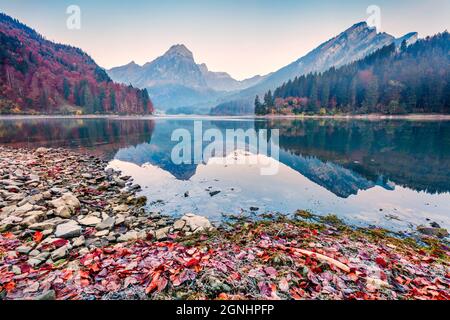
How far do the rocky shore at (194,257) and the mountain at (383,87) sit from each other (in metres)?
124

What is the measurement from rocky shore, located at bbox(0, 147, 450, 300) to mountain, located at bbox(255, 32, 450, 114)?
12396 cm

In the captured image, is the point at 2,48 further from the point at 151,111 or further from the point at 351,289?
the point at 351,289

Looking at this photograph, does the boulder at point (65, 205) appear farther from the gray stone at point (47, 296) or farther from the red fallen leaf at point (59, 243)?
the gray stone at point (47, 296)

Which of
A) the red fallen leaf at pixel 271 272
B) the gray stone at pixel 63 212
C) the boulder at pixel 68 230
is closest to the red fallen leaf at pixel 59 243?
the boulder at pixel 68 230

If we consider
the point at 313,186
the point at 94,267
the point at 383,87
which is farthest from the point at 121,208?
the point at 383,87

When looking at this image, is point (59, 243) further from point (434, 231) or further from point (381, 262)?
point (434, 231)

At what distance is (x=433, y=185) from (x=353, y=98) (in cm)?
12416

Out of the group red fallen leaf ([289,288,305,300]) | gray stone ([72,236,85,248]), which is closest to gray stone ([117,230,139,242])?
gray stone ([72,236,85,248])

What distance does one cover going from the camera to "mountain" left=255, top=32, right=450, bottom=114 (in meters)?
99.5

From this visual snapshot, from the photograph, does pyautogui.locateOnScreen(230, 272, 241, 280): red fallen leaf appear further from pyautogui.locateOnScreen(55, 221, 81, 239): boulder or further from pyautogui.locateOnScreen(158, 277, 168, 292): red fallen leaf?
pyautogui.locateOnScreen(55, 221, 81, 239): boulder

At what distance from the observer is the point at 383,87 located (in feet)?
381

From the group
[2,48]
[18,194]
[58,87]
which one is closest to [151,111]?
[58,87]

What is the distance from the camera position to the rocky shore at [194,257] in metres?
4.08

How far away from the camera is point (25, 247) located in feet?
18.3
